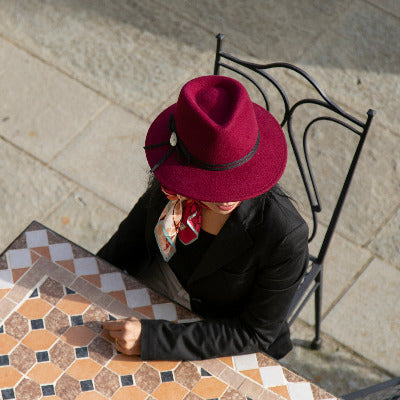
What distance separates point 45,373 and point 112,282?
1.17ft

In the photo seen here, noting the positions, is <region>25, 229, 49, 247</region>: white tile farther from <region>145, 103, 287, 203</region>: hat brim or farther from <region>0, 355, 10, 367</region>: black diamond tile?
<region>145, 103, 287, 203</region>: hat brim

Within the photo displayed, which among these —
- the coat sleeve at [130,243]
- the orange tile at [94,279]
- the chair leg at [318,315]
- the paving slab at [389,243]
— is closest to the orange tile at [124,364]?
the orange tile at [94,279]

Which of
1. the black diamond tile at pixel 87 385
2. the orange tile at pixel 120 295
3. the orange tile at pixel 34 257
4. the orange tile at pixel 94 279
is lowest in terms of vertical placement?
the orange tile at pixel 34 257

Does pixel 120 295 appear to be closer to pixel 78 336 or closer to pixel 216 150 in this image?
pixel 78 336

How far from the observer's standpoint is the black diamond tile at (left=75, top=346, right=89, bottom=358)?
1.99 m

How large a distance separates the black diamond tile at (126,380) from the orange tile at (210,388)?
0.19 meters

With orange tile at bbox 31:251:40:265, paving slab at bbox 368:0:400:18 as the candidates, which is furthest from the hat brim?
paving slab at bbox 368:0:400:18

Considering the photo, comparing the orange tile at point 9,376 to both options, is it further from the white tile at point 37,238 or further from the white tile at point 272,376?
the white tile at point 272,376

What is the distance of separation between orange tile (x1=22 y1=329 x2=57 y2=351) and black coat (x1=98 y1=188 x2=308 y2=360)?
0.28m

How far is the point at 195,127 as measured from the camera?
1.80m

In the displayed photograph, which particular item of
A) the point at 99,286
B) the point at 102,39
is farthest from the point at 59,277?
the point at 102,39

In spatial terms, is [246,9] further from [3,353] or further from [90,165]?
[3,353]

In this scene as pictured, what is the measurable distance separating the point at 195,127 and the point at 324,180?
2010mm

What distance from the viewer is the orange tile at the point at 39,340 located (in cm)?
200
